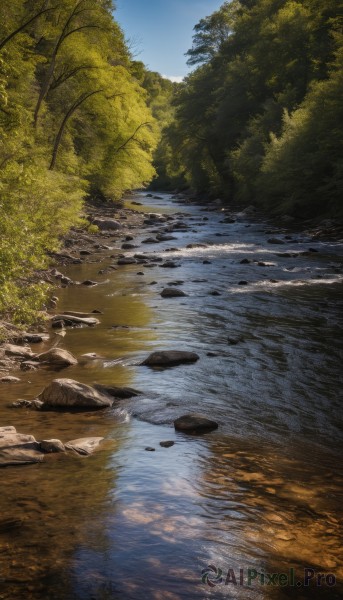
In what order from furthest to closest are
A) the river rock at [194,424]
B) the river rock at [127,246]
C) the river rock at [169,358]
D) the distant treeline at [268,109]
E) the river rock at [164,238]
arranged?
the distant treeline at [268,109] → the river rock at [164,238] → the river rock at [127,246] → the river rock at [169,358] → the river rock at [194,424]

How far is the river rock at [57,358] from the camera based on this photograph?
29.5ft

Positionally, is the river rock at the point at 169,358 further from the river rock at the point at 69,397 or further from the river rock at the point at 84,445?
the river rock at the point at 84,445

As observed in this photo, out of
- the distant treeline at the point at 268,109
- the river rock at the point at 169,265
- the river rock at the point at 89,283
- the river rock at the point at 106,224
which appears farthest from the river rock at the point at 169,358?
the river rock at the point at 106,224

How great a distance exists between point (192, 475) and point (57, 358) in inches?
169

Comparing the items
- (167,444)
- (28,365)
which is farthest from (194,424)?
(28,365)

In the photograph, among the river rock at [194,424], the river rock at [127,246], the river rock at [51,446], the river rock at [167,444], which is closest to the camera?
the river rock at [51,446]

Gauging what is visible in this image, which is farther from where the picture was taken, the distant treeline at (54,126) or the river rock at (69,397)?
the distant treeline at (54,126)

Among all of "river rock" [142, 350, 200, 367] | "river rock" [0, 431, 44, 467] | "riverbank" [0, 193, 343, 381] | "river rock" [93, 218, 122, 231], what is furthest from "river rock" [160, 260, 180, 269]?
"river rock" [0, 431, 44, 467]

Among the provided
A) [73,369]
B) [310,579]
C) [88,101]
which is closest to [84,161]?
[88,101]

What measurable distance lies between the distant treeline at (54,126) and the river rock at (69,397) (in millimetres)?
2011

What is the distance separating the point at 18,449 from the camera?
5.58 m

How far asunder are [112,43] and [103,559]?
86.4 ft

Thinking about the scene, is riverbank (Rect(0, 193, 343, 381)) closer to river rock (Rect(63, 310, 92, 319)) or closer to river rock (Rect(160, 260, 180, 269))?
river rock (Rect(63, 310, 92, 319))

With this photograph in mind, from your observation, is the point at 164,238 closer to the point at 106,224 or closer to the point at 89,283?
the point at 106,224
